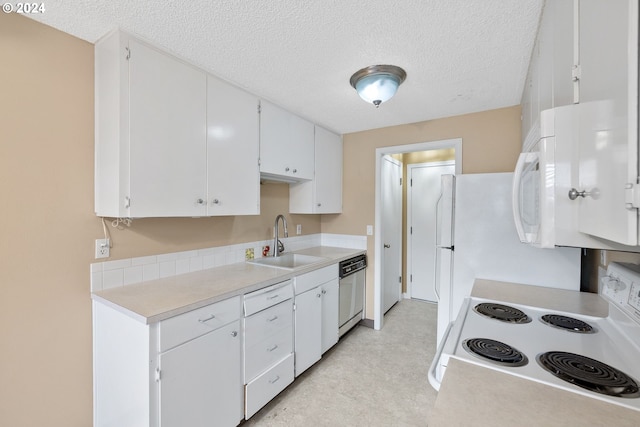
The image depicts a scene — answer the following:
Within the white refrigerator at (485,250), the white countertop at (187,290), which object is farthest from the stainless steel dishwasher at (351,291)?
the white refrigerator at (485,250)

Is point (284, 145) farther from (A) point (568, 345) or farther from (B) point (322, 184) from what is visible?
(A) point (568, 345)

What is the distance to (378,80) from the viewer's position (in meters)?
1.85

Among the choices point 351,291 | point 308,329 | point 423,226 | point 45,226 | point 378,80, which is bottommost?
point 308,329

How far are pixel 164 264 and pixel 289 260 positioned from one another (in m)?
1.29

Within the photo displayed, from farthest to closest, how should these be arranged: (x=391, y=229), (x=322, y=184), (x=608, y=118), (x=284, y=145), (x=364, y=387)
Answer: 1. (x=391, y=229)
2. (x=322, y=184)
3. (x=284, y=145)
4. (x=364, y=387)
5. (x=608, y=118)

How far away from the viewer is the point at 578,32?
79cm

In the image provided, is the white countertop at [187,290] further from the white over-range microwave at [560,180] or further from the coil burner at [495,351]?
the white over-range microwave at [560,180]

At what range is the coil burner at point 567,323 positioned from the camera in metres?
1.17

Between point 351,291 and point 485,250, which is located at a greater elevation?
point 485,250

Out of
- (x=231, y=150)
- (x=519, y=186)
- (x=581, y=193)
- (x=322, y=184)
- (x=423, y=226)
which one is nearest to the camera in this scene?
(x=581, y=193)

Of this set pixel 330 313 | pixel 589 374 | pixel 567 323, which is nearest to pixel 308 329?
pixel 330 313

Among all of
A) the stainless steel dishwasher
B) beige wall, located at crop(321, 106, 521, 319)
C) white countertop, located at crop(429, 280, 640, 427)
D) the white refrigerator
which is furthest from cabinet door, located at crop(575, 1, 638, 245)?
the stainless steel dishwasher

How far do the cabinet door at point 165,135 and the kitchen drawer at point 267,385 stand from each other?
47.2 inches

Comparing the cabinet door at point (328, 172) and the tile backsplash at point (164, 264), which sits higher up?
the cabinet door at point (328, 172)
